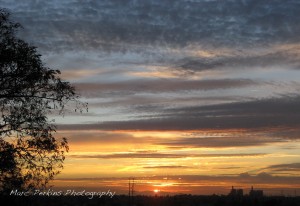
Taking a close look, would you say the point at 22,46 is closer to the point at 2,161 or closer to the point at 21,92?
the point at 21,92

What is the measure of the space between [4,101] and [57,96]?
2.81 metres

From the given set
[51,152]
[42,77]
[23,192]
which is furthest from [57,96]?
[23,192]

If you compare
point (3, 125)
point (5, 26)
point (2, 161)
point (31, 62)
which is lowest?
point (2, 161)

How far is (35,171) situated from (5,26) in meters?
7.73

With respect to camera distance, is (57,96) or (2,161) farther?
(57,96)

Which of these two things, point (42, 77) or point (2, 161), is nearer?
point (2, 161)

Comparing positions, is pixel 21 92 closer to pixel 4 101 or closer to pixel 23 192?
pixel 4 101

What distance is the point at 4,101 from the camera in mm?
25609

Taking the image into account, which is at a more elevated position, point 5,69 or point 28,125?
point 5,69

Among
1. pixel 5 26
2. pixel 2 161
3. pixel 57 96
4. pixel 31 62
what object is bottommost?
pixel 2 161

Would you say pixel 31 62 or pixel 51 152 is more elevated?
pixel 31 62

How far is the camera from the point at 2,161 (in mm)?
24750

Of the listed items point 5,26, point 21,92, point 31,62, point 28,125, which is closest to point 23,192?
point 28,125

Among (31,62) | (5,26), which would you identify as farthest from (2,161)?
(5,26)
